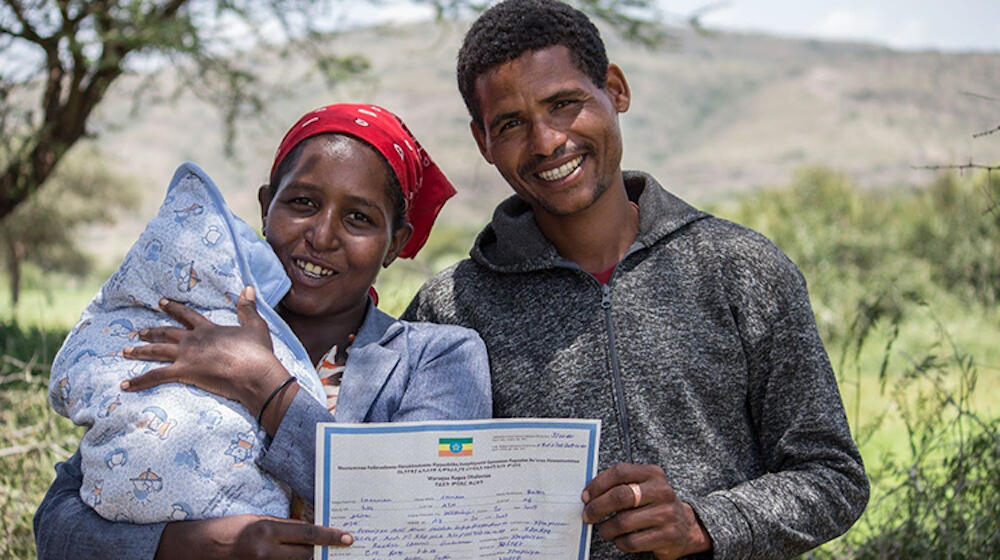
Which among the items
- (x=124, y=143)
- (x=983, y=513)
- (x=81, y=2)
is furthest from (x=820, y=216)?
(x=124, y=143)

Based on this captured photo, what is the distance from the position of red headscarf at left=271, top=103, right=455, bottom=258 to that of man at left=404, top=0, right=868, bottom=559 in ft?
0.56

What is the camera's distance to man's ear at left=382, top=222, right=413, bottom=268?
222 cm

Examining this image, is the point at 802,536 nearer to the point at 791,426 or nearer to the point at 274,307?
the point at 791,426

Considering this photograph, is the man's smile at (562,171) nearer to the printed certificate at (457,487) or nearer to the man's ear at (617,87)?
the man's ear at (617,87)

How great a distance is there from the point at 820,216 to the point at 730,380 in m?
15.8

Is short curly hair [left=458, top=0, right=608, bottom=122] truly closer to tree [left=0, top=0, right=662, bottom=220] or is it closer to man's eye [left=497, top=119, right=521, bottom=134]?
man's eye [left=497, top=119, right=521, bottom=134]

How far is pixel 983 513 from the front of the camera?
10.5 ft

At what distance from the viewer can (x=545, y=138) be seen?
204 cm

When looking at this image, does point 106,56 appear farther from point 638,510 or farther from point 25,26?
point 638,510

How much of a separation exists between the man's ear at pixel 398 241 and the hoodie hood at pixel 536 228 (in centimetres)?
17

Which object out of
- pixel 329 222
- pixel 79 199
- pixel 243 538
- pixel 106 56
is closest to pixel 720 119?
pixel 79 199

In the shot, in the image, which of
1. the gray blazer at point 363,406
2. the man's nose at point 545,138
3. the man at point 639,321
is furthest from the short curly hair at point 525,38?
the gray blazer at point 363,406

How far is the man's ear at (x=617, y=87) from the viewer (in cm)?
222

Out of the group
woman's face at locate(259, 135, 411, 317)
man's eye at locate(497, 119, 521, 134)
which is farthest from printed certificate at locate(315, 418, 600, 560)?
man's eye at locate(497, 119, 521, 134)
